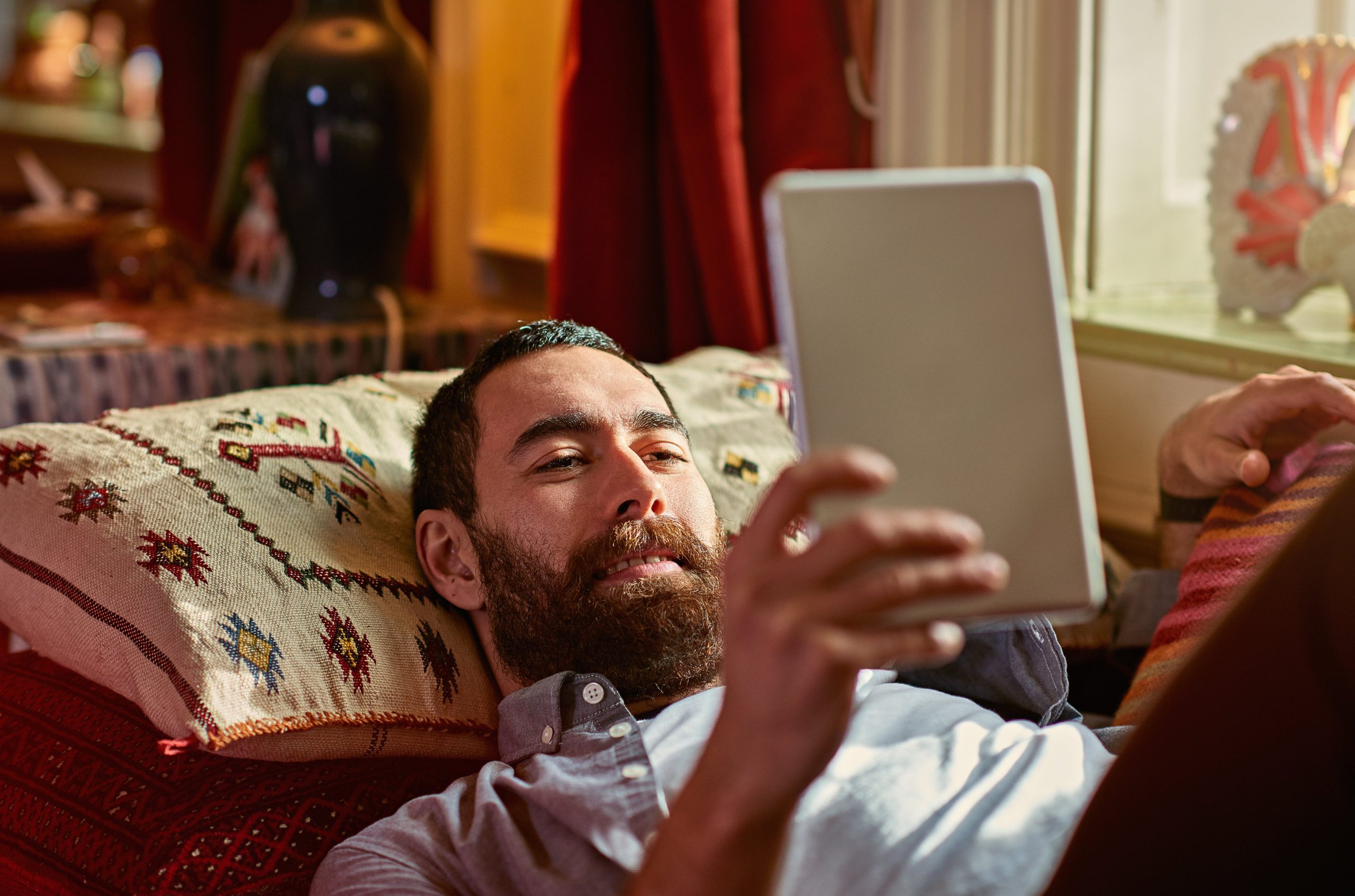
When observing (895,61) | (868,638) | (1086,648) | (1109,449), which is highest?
(895,61)

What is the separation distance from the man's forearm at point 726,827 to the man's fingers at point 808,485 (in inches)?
3.9

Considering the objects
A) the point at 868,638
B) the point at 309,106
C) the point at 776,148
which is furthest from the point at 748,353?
the point at 868,638

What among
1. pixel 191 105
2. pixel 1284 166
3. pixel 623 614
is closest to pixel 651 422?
pixel 623 614

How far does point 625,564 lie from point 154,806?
40 cm

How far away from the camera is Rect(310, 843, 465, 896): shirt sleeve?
79 cm

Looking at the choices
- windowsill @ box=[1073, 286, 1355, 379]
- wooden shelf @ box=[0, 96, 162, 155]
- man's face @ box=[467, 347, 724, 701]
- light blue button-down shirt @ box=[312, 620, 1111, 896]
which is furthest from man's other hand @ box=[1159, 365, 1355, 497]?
wooden shelf @ box=[0, 96, 162, 155]

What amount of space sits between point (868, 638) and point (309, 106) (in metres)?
1.69

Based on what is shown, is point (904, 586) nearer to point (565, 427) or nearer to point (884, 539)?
point (884, 539)

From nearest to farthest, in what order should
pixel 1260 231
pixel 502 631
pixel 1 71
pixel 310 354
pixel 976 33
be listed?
1. pixel 502 631
2. pixel 1260 231
3. pixel 976 33
4. pixel 310 354
5. pixel 1 71

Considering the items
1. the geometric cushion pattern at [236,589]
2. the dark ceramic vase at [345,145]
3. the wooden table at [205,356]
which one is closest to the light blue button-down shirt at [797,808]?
the geometric cushion pattern at [236,589]

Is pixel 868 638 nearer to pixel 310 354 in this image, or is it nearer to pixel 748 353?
pixel 748 353

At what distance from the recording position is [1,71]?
16.5ft

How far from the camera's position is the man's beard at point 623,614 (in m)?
1.00

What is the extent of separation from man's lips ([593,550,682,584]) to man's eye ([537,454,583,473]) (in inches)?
4.0
